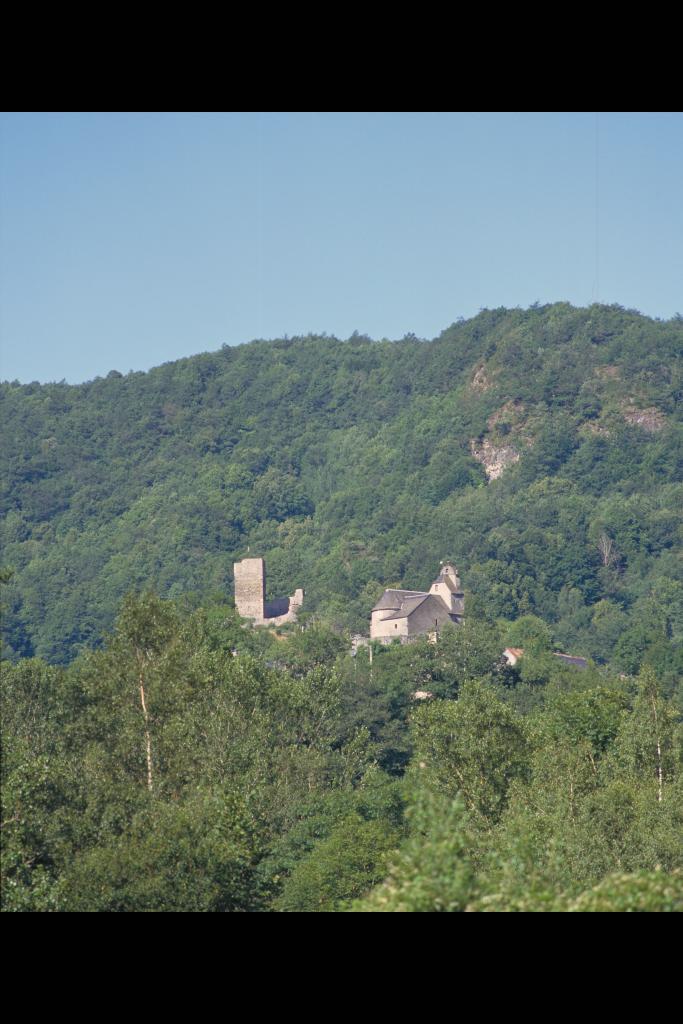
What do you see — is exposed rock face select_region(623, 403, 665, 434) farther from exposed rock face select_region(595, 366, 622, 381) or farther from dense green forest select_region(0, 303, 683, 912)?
exposed rock face select_region(595, 366, 622, 381)

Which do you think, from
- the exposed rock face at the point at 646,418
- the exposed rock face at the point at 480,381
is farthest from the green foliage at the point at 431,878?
the exposed rock face at the point at 480,381

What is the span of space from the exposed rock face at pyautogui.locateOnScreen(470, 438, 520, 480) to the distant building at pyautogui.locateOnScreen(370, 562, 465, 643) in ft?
205

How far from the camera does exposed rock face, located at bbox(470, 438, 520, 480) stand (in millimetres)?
148750

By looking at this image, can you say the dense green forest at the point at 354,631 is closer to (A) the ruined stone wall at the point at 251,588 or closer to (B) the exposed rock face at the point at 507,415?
(B) the exposed rock face at the point at 507,415

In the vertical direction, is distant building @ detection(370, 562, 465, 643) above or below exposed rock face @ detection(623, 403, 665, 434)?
below

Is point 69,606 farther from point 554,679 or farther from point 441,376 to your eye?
point 441,376

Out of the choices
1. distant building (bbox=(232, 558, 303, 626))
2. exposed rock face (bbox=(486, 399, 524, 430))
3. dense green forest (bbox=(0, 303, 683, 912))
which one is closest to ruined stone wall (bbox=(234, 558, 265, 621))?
distant building (bbox=(232, 558, 303, 626))

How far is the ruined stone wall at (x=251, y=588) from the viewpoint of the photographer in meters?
91.6

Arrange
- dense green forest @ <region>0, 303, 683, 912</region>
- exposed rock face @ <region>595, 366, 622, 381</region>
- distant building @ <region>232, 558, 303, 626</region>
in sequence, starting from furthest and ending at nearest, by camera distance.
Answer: exposed rock face @ <region>595, 366, 622, 381</region> < distant building @ <region>232, 558, 303, 626</region> < dense green forest @ <region>0, 303, 683, 912</region>

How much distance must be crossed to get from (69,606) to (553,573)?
36.6 meters

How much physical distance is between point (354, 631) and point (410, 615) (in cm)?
1118

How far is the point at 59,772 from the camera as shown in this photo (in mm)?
24859

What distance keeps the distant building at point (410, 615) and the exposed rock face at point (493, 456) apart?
205ft
